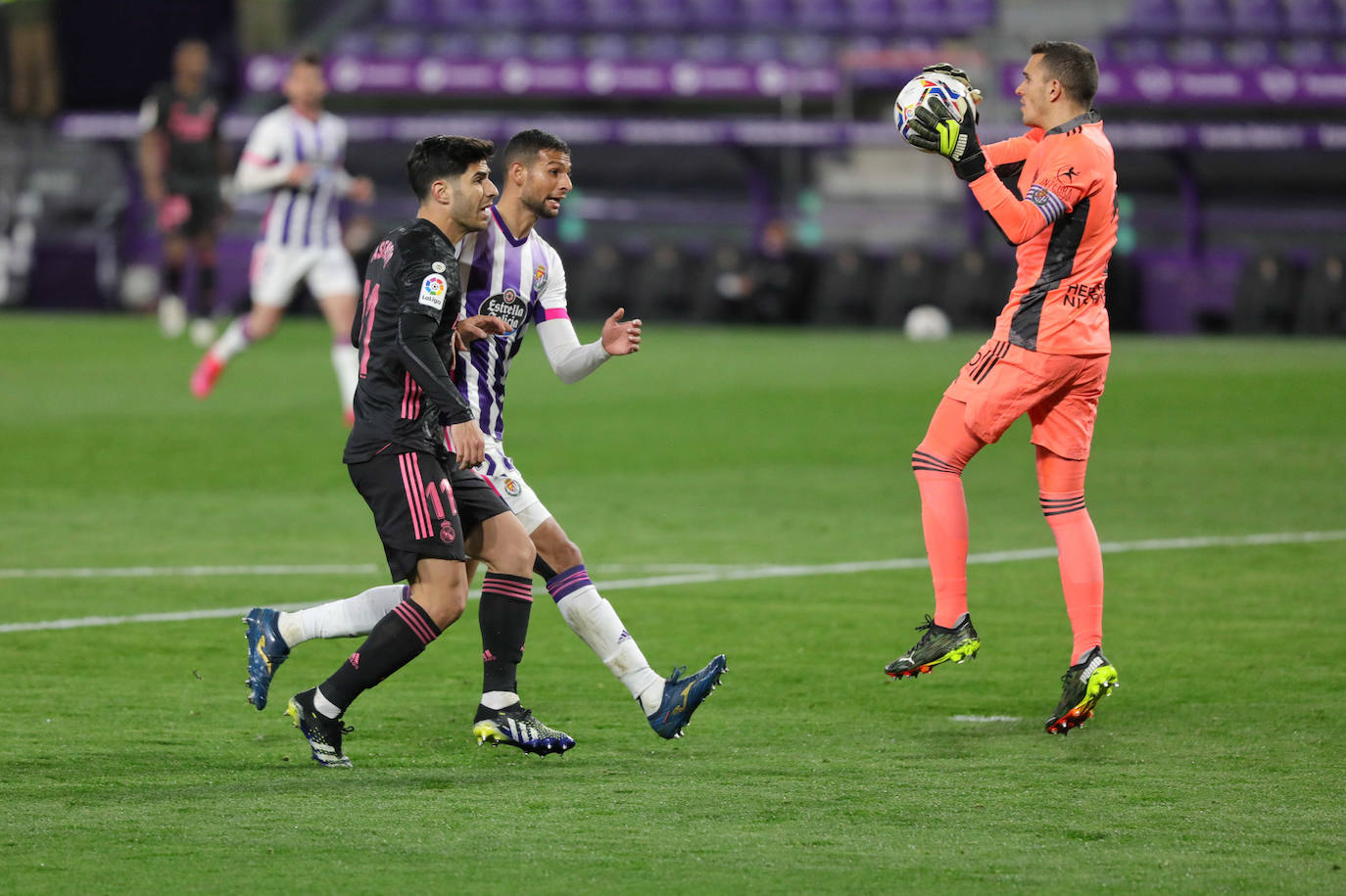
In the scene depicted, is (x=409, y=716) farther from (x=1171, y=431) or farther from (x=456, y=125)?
(x=456, y=125)

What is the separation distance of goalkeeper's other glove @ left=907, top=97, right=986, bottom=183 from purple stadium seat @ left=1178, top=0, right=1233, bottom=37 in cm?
2248

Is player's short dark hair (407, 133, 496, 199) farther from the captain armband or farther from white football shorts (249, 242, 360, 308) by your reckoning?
white football shorts (249, 242, 360, 308)

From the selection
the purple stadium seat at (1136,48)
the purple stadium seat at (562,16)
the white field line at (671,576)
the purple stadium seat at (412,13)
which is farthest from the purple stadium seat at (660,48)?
the white field line at (671,576)

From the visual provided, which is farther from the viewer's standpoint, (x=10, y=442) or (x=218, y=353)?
(x=218, y=353)

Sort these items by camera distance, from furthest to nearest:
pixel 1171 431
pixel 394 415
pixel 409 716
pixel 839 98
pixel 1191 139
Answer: pixel 839 98
pixel 1191 139
pixel 1171 431
pixel 409 716
pixel 394 415

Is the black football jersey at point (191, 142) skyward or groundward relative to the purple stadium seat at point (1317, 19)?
groundward

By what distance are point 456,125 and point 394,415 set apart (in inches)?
837

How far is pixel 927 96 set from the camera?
6.11m

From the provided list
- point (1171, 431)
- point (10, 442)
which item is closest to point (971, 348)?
point (1171, 431)

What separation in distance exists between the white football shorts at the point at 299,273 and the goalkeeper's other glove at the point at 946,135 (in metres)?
8.38

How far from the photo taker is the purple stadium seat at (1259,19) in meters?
27.0

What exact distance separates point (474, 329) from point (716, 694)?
1.60m

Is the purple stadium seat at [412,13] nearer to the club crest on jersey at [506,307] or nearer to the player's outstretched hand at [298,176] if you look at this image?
the player's outstretched hand at [298,176]

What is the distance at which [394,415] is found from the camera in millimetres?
5516
